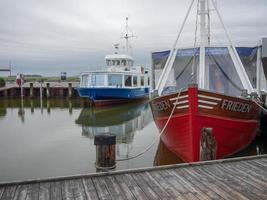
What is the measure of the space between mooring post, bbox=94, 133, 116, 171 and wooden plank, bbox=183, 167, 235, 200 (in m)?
1.55

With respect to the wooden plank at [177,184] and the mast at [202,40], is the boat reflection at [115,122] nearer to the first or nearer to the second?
the mast at [202,40]

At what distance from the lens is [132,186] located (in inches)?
200

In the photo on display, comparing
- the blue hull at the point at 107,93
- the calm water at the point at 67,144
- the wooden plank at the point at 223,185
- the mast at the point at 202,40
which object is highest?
the mast at the point at 202,40

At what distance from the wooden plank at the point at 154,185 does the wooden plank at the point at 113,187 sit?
1.71 feet

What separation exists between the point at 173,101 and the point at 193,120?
90 centimetres

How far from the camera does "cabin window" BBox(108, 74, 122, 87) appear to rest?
80.4ft

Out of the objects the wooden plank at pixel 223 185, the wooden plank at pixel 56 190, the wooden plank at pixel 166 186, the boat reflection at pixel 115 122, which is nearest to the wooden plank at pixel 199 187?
the wooden plank at pixel 223 185

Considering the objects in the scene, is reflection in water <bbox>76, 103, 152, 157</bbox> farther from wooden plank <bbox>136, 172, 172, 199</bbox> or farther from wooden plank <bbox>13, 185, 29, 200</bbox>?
wooden plank <bbox>13, 185, 29, 200</bbox>

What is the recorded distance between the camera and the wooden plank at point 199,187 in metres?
4.68

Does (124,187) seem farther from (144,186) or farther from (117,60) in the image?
(117,60)

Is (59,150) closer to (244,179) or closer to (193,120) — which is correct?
(193,120)

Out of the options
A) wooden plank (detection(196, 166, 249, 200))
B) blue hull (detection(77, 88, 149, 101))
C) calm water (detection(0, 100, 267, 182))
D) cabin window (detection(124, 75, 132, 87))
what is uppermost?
cabin window (detection(124, 75, 132, 87))

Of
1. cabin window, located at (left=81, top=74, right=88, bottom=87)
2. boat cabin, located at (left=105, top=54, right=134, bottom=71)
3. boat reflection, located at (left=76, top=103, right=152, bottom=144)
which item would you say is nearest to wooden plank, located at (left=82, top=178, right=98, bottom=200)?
boat reflection, located at (left=76, top=103, right=152, bottom=144)

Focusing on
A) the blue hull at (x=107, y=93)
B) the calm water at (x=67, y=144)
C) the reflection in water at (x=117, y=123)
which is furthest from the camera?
the blue hull at (x=107, y=93)
